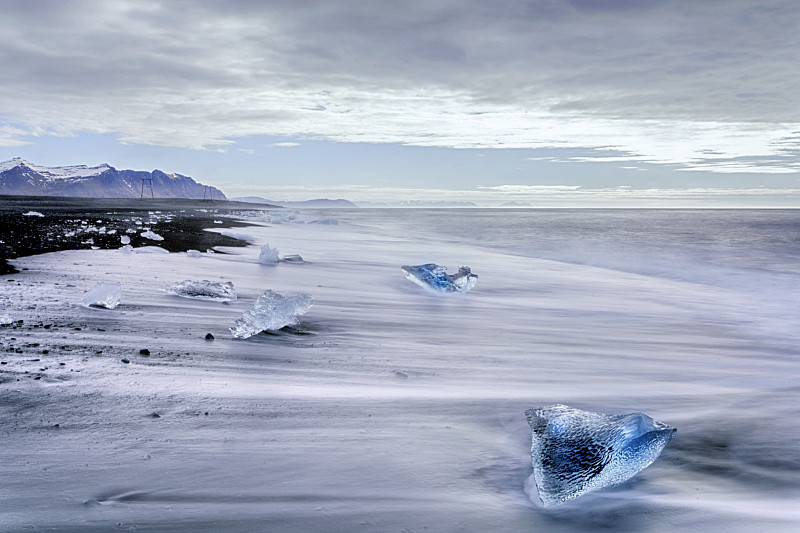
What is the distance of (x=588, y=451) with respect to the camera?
2.27 m

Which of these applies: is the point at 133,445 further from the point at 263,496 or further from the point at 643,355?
the point at 643,355

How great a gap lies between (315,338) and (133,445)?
2376 millimetres

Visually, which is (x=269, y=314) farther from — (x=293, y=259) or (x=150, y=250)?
(x=150, y=250)

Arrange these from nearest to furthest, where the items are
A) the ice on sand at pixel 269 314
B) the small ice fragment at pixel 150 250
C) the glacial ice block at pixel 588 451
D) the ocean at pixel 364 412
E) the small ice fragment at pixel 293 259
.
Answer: the ocean at pixel 364 412, the glacial ice block at pixel 588 451, the ice on sand at pixel 269 314, the small ice fragment at pixel 150 250, the small ice fragment at pixel 293 259

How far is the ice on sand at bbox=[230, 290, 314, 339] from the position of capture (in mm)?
4520

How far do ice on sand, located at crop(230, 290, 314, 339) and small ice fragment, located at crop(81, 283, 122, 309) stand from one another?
64.5 inches

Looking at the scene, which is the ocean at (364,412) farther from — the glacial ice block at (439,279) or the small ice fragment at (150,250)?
the small ice fragment at (150,250)

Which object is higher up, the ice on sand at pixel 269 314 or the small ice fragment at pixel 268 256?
the small ice fragment at pixel 268 256

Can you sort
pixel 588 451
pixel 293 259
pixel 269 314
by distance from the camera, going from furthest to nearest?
1. pixel 293 259
2. pixel 269 314
3. pixel 588 451

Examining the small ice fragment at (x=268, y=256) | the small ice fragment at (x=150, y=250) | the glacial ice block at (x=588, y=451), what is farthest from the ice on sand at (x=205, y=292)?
the small ice fragment at (x=150, y=250)

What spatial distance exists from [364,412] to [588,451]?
1308 mm

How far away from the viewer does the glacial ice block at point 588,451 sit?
7.22 feet

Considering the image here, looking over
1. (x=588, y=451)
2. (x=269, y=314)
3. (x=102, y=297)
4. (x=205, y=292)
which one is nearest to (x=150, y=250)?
(x=205, y=292)

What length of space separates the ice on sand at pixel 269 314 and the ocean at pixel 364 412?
11 cm
